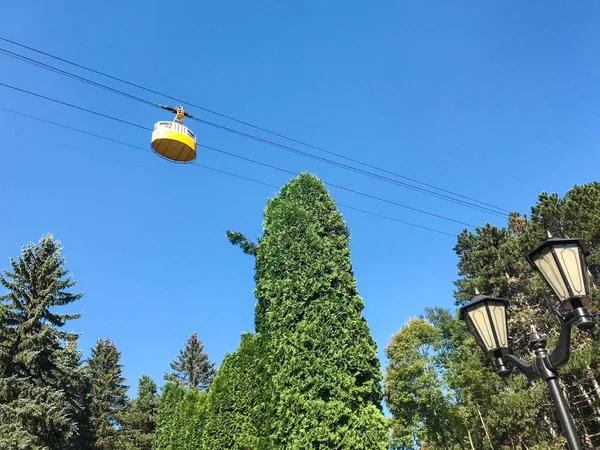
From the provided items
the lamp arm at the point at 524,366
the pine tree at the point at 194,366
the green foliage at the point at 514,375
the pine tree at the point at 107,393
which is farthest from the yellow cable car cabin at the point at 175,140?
the pine tree at the point at 194,366

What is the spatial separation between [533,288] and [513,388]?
4872mm

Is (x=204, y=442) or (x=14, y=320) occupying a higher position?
(x=14, y=320)

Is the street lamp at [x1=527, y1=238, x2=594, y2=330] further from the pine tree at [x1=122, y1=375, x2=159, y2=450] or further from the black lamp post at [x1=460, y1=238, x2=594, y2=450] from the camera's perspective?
the pine tree at [x1=122, y1=375, x2=159, y2=450]

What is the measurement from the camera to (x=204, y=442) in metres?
10.2

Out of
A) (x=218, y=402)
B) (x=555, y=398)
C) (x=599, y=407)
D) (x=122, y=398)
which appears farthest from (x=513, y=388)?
(x=122, y=398)

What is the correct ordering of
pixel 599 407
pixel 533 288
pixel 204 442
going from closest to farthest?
pixel 204 442
pixel 599 407
pixel 533 288

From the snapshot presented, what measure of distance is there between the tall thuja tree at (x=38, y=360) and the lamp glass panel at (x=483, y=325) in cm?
1527

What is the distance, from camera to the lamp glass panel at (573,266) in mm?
2826

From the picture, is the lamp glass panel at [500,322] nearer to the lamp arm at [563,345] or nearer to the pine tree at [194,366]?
the lamp arm at [563,345]

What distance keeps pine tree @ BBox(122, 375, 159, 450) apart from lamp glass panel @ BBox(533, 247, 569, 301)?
105 ft

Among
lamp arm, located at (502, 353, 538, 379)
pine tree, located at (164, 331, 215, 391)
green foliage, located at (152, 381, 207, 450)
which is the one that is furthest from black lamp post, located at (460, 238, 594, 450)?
pine tree, located at (164, 331, 215, 391)

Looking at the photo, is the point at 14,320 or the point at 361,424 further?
the point at 14,320

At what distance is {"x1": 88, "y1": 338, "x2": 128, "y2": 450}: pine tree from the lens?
93.6 ft

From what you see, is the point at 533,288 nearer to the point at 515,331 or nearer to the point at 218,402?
the point at 515,331
